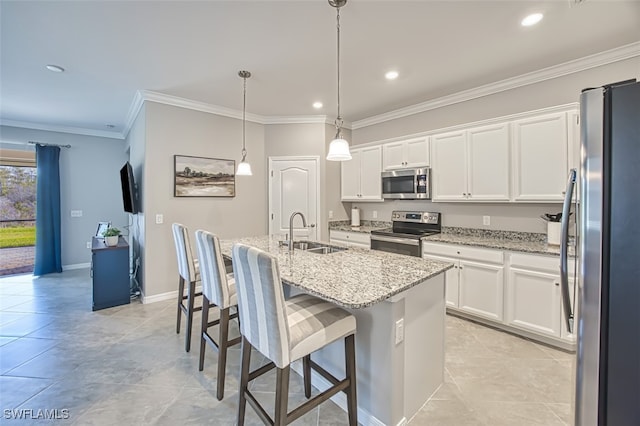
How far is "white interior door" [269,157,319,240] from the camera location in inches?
183

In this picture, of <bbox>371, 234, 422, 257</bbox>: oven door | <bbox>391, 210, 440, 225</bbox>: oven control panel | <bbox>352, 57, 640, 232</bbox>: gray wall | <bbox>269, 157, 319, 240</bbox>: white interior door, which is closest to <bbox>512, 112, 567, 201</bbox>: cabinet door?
<bbox>352, 57, 640, 232</bbox>: gray wall

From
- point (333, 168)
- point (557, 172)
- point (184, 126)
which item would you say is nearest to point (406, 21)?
point (557, 172)

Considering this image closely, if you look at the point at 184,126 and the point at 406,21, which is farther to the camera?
the point at 184,126

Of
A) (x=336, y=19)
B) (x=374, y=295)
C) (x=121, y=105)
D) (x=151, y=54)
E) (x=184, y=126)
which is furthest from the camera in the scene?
(x=121, y=105)

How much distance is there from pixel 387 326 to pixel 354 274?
35 centimetres

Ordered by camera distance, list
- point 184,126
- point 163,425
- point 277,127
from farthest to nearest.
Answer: point 277,127
point 184,126
point 163,425

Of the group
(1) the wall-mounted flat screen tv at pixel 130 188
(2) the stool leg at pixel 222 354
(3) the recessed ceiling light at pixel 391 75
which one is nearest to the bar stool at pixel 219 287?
(2) the stool leg at pixel 222 354

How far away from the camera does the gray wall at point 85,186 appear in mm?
5496

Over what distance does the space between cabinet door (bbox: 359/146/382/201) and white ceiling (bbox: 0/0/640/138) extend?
0.88 metres

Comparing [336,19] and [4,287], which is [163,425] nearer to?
[336,19]

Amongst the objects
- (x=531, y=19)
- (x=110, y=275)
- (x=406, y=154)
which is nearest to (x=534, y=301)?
(x=406, y=154)

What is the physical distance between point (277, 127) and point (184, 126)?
1406mm

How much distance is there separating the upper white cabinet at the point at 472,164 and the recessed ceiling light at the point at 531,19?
104 cm

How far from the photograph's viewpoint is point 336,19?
2178mm
